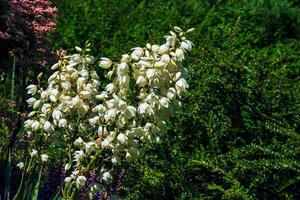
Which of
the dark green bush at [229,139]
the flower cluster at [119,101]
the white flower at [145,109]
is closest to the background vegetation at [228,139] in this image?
the dark green bush at [229,139]

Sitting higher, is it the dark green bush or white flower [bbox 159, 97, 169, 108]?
white flower [bbox 159, 97, 169, 108]

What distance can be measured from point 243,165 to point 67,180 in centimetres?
135

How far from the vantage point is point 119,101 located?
106 inches

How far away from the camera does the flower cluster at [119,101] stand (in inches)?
106

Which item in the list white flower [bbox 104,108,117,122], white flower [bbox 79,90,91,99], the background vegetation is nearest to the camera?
white flower [bbox 104,108,117,122]

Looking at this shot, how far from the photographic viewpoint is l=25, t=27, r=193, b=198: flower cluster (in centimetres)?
269

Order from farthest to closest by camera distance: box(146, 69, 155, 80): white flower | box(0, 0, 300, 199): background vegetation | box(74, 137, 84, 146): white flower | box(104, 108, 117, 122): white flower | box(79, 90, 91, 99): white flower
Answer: box(0, 0, 300, 199): background vegetation < box(74, 137, 84, 146): white flower < box(79, 90, 91, 99): white flower < box(104, 108, 117, 122): white flower < box(146, 69, 155, 80): white flower

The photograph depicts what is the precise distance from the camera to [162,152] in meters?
4.25

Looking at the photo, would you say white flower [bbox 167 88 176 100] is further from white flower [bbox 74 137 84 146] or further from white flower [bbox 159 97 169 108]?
white flower [bbox 74 137 84 146]

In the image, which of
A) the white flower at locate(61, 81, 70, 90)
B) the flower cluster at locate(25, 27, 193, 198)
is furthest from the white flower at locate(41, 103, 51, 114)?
the white flower at locate(61, 81, 70, 90)

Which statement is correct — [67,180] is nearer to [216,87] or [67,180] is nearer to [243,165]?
[243,165]

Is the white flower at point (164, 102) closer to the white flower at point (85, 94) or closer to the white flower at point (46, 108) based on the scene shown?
the white flower at point (85, 94)

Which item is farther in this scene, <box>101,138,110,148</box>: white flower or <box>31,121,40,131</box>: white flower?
<box>31,121,40,131</box>: white flower

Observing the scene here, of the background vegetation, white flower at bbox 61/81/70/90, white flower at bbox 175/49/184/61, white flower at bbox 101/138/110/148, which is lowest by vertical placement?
the background vegetation
